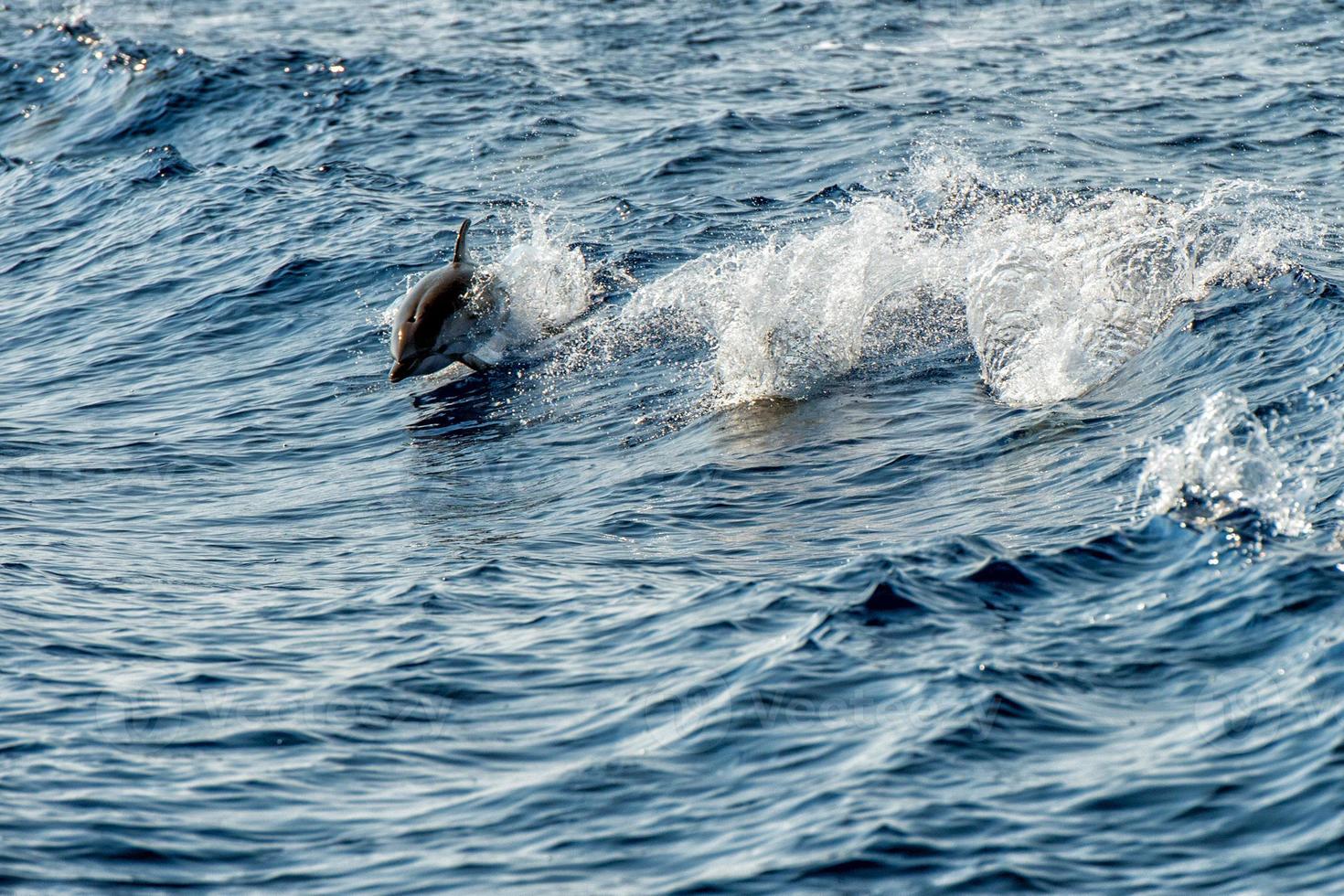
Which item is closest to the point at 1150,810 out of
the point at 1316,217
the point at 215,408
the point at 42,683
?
the point at 42,683

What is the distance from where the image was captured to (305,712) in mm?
→ 8734

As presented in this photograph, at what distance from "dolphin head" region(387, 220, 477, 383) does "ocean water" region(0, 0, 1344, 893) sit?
1.20 feet

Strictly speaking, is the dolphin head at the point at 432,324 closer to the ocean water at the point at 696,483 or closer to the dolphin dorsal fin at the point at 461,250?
the dolphin dorsal fin at the point at 461,250

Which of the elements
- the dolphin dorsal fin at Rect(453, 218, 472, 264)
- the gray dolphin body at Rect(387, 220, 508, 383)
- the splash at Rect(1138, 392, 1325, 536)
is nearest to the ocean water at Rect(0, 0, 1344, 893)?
the splash at Rect(1138, 392, 1325, 536)

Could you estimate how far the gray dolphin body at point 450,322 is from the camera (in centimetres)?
1545

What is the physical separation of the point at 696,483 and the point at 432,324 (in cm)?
427

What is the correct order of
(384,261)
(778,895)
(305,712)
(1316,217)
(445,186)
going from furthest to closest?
(445,186) → (384,261) → (1316,217) → (305,712) → (778,895)

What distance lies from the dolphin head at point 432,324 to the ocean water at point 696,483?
36 cm

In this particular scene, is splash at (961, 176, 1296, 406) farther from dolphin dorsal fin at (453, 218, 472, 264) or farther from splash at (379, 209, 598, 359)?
dolphin dorsal fin at (453, 218, 472, 264)

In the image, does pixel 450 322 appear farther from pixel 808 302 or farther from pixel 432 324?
pixel 808 302

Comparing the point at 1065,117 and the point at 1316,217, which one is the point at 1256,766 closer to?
the point at 1316,217

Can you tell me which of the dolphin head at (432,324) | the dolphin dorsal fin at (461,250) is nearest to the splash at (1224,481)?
the dolphin head at (432,324)

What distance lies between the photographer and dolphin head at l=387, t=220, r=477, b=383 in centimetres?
1541

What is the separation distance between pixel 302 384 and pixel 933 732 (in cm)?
988
